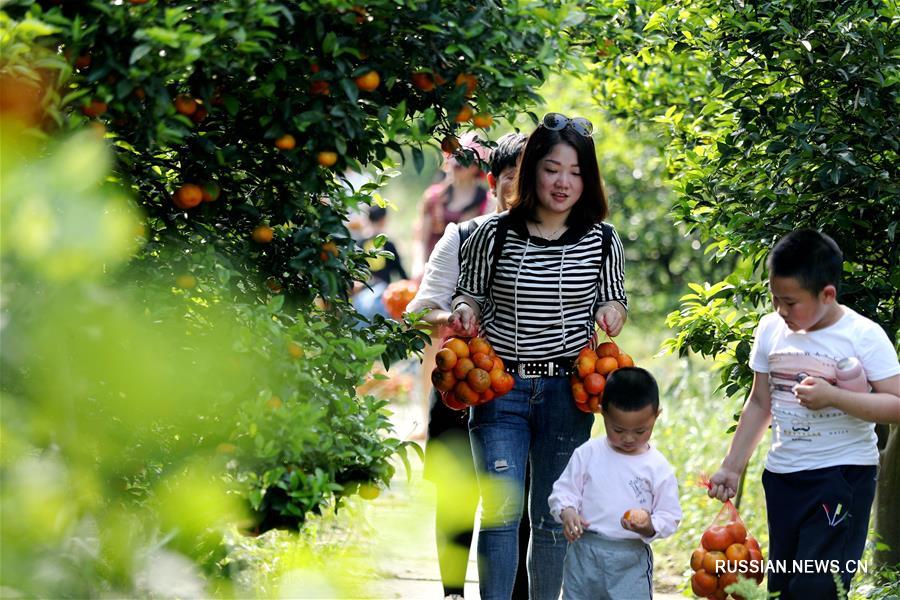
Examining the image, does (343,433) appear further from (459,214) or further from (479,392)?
(459,214)

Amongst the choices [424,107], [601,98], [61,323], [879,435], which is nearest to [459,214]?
[601,98]

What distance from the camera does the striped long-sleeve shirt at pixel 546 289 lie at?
4023 millimetres

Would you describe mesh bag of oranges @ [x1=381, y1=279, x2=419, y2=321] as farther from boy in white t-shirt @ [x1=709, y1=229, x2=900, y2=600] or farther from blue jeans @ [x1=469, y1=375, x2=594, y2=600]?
boy in white t-shirt @ [x1=709, y1=229, x2=900, y2=600]

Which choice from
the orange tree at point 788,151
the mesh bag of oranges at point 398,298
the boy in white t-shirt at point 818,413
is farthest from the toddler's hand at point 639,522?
the mesh bag of oranges at point 398,298

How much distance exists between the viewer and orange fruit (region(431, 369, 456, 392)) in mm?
3980

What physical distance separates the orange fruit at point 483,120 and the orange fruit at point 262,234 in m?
0.66

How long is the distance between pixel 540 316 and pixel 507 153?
749mm

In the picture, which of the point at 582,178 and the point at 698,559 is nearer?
the point at 698,559

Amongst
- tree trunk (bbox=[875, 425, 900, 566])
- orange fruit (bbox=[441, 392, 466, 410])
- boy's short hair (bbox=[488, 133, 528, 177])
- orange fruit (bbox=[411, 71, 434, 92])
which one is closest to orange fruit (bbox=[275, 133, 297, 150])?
orange fruit (bbox=[411, 71, 434, 92])

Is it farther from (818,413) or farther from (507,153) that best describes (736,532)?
(507,153)

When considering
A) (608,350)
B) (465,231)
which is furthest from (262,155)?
(608,350)

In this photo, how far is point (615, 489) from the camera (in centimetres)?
361

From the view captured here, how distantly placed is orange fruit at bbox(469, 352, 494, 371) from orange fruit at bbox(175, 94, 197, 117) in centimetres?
128

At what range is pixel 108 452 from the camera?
1.89 meters
